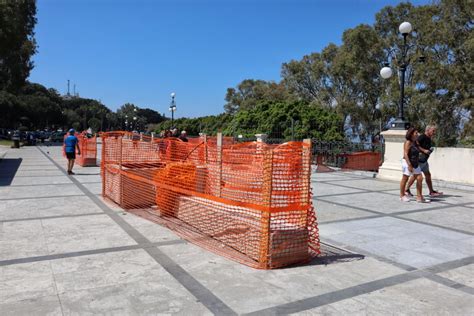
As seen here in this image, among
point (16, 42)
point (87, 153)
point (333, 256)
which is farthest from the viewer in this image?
point (16, 42)

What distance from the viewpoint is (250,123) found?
2994 centimetres

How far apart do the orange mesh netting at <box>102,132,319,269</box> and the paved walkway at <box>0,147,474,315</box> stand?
10.9 inches

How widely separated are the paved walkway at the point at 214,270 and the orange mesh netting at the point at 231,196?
0.91ft

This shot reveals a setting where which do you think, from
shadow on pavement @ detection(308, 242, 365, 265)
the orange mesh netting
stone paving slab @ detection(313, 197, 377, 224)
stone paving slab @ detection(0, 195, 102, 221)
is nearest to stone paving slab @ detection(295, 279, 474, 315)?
shadow on pavement @ detection(308, 242, 365, 265)

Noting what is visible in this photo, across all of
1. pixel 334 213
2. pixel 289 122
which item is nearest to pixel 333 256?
pixel 334 213

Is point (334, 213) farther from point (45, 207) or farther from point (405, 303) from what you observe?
point (45, 207)

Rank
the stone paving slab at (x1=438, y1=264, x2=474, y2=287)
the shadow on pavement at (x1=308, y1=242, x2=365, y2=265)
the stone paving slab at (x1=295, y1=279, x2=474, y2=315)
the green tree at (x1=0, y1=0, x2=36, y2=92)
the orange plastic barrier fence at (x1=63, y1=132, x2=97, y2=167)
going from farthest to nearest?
1. the green tree at (x1=0, y1=0, x2=36, y2=92)
2. the orange plastic barrier fence at (x1=63, y1=132, x2=97, y2=167)
3. the shadow on pavement at (x1=308, y1=242, x2=365, y2=265)
4. the stone paving slab at (x1=438, y1=264, x2=474, y2=287)
5. the stone paving slab at (x1=295, y1=279, x2=474, y2=315)

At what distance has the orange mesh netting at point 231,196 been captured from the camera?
15.8ft

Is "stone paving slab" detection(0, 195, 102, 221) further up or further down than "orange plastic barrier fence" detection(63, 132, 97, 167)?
further down

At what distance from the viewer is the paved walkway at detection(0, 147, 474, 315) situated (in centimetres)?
370

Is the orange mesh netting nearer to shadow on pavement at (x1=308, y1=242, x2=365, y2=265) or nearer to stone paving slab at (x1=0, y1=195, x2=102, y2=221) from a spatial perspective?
shadow on pavement at (x1=308, y1=242, x2=365, y2=265)

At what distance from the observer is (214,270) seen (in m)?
4.58

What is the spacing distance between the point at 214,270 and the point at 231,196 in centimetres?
151

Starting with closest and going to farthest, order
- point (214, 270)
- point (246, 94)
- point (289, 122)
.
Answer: point (214, 270) → point (289, 122) → point (246, 94)
